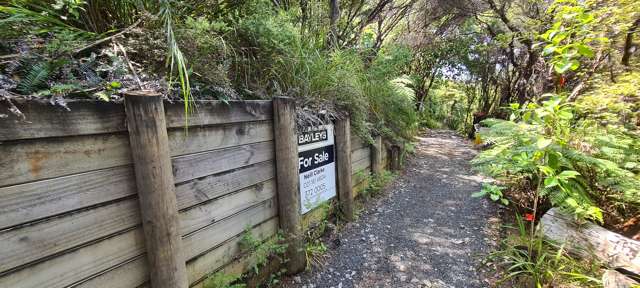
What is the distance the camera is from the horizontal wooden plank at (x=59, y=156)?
93 centimetres

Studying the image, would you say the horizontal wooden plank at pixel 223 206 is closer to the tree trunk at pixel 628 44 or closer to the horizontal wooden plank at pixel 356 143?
the horizontal wooden plank at pixel 356 143

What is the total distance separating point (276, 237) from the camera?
206cm

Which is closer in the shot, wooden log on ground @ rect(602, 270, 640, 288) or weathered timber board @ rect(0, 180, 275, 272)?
weathered timber board @ rect(0, 180, 275, 272)

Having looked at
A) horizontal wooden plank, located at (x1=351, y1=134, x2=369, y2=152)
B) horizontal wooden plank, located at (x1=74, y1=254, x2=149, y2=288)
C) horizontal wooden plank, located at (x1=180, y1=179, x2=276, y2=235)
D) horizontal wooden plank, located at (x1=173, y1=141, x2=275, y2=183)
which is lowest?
horizontal wooden plank, located at (x1=74, y1=254, x2=149, y2=288)

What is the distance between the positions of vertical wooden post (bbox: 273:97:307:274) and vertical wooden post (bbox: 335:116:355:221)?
88cm

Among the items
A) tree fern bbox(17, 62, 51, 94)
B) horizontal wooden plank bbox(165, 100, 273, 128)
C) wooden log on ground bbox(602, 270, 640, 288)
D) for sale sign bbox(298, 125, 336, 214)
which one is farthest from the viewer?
for sale sign bbox(298, 125, 336, 214)

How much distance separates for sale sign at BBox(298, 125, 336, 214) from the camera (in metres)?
2.47

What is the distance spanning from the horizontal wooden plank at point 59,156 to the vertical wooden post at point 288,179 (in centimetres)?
101

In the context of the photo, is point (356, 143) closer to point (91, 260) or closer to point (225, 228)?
point (225, 228)

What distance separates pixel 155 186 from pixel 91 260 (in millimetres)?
357

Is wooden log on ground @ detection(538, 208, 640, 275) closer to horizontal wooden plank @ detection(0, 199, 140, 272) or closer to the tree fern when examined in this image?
horizontal wooden plank @ detection(0, 199, 140, 272)

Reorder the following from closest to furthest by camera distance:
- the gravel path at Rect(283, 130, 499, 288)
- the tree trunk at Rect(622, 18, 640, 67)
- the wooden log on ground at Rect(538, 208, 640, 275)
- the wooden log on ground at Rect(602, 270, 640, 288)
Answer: the wooden log on ground at Rect(602, 270, 640, 288)
the wooden log on ground at Rect(538, 208, 640, 275)
the gravel path at Rect(283, 130, 499, 288)
the tree trunk at Rect(622, 18, 640, 67)

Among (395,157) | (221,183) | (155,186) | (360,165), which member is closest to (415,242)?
(360,165)

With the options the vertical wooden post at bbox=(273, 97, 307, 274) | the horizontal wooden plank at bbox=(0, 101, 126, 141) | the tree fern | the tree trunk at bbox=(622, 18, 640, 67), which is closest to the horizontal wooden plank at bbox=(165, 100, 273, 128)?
the vertical wooden post at bbox=(273, 97, 307, 274)
